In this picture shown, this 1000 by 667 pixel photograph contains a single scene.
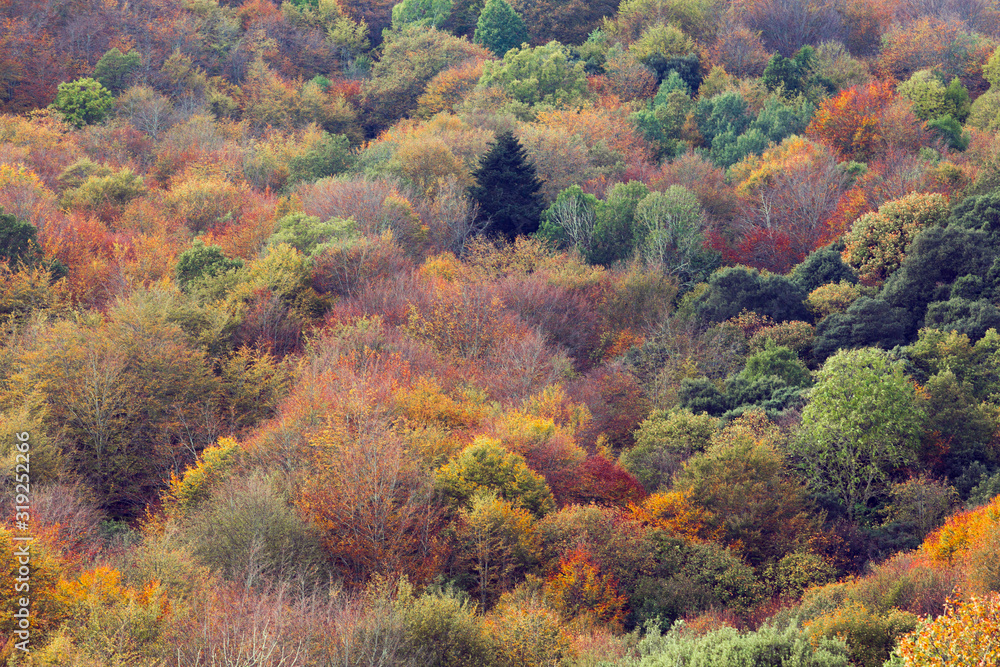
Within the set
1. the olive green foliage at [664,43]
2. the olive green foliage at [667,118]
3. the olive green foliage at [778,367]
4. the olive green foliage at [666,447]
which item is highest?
the olive green foliage at [664,43]

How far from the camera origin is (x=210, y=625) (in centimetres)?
2209

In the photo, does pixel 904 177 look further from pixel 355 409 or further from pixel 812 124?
pixel 355 409

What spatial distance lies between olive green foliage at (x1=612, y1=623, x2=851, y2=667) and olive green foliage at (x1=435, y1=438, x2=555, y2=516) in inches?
424

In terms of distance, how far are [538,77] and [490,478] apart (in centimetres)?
4870

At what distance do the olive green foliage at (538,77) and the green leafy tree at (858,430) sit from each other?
40789 mm

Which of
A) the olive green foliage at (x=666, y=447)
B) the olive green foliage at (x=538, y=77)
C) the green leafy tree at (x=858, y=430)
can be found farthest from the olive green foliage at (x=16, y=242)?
the olive green foliage at (x=538, y=77)

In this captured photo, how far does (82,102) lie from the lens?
64.9m

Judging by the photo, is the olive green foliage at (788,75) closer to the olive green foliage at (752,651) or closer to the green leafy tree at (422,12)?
the green leafy tree at (422,12)

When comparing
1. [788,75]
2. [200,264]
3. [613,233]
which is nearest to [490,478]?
[200,264]

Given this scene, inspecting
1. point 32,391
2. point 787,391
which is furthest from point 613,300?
point 32,391

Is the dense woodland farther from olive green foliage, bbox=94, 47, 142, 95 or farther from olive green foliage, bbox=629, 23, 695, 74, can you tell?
olive green foliage, bbox=629, 23, 695, 74

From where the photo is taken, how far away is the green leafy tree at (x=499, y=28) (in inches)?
3226

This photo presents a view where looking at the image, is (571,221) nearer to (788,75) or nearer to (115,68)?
(788,75)

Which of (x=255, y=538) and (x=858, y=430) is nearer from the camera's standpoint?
(x=255, y=538)
